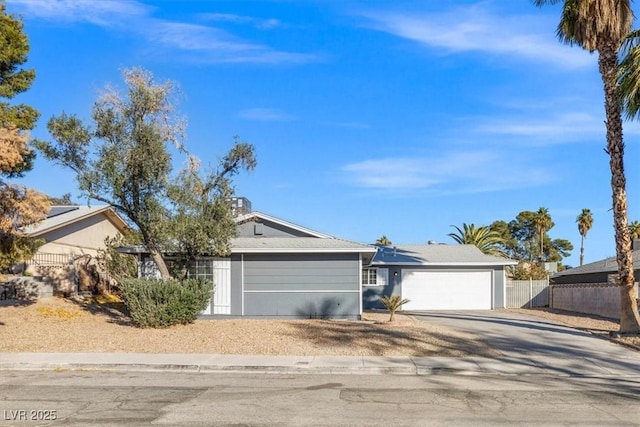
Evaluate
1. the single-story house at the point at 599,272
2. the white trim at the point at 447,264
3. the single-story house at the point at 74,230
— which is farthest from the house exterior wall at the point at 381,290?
the single-story house at the point at 74,230

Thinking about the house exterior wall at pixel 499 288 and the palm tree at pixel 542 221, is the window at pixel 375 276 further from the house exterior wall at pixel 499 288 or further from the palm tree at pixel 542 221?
the palm tree at pixel 542 221

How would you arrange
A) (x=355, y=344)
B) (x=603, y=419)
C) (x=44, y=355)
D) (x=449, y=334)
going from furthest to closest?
(x=449, y=334)
(x=355, y=344)
(x=44, y=355)
(x=603, y=419)

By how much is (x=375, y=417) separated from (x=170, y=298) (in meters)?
11.1

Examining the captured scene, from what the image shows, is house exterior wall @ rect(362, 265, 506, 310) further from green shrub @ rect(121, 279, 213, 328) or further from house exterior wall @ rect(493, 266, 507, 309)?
green shrub @ rect(121, 279, 213, 328)

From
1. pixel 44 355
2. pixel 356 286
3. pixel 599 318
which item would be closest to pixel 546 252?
pixel 599 318

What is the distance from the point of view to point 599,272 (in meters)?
32.3

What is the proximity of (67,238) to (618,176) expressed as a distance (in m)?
23.8

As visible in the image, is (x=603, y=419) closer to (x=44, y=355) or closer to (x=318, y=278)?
(x=44, y=355)

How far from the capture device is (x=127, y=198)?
1862cm

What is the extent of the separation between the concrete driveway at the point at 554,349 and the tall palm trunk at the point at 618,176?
5.58 ft

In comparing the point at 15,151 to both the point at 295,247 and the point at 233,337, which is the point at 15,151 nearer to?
the point at 233,337

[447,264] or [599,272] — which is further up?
[447,264]

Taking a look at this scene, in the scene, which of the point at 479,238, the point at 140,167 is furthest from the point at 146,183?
the point at 479,238

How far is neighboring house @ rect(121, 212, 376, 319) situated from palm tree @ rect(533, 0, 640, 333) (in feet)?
27.9
